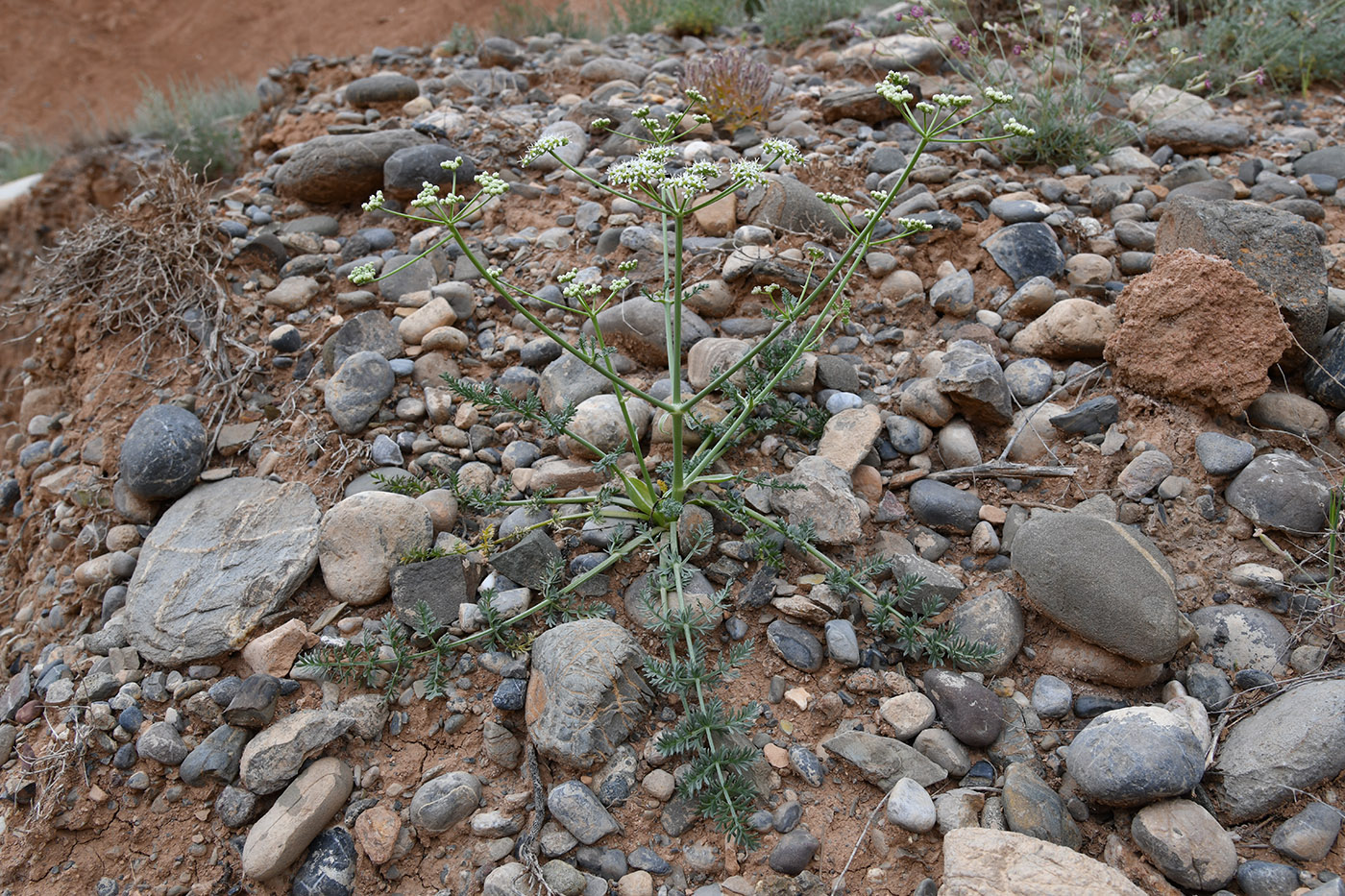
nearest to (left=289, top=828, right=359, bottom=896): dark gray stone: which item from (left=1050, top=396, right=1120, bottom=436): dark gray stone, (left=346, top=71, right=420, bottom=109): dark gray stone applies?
(left=1050, top=396, right=1120, bottom=436): dark gray stone

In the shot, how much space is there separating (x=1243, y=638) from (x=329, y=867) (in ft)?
8.85

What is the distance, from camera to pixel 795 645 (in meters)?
2.54

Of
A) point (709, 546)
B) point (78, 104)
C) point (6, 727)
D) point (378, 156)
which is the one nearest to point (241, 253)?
point (378, 156)

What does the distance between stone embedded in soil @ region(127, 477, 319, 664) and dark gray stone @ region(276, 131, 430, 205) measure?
6.08ft

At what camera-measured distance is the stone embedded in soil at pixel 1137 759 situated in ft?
6.77

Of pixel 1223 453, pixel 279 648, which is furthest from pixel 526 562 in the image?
pixel 1223 453

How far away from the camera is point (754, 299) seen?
3619 millimetres

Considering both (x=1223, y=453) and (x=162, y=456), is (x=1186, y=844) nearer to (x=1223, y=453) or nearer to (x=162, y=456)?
(x=1223, y=453)

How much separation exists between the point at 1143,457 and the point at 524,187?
318 cm

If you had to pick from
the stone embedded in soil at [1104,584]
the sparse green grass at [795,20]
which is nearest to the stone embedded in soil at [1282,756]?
the stone embedded in soil at [1104,584]

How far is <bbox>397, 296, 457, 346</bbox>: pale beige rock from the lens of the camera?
11.7 ft

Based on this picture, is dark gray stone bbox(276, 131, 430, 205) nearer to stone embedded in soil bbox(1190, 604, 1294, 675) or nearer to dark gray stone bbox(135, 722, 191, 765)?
dark gray stone bbox(135, 722, 191, 765)

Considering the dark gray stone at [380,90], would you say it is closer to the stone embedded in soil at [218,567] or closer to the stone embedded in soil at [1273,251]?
the stone embedded in soil at [218,567]

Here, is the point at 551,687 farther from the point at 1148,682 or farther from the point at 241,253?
the point at 241,253
